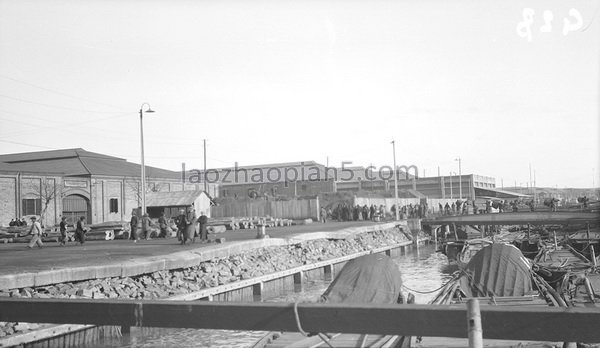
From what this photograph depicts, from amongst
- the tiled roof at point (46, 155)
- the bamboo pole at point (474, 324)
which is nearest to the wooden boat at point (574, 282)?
the bamboo pole at point (474, 324)

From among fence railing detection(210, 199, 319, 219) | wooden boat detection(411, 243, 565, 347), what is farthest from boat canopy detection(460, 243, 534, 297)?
fence railing detection(210, 199, 319, 219)

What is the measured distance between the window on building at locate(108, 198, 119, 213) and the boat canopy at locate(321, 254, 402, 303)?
5019 cm

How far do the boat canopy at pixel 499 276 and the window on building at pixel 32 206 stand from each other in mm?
43819

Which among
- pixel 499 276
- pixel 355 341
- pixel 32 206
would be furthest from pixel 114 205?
pixel 355 341

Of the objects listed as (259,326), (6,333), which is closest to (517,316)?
(259,326)

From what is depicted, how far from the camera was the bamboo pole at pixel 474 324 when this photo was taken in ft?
8.77

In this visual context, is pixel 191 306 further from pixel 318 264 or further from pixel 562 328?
pixel 318 264

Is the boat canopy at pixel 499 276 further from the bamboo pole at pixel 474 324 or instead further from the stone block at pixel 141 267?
the stone block at pixel 141 267

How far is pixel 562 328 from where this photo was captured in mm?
2660

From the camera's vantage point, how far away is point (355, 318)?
2.81 metres

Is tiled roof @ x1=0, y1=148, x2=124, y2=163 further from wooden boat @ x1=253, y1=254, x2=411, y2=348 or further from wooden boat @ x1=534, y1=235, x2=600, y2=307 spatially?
wooden boat @ x1=253, y1=254, x2=411, y2=348

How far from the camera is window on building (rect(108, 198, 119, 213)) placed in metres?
53.3

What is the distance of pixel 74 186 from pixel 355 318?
5141cm

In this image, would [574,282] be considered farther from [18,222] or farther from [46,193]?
[46,193]
